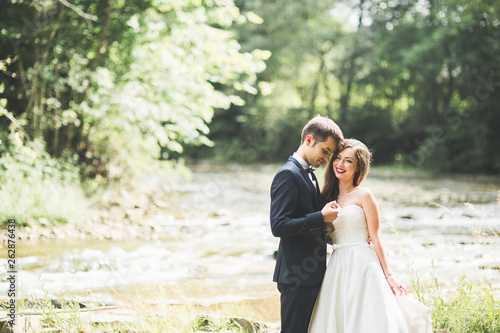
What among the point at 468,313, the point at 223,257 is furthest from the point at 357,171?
the point at 223,257

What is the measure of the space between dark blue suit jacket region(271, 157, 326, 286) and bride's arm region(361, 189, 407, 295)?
0.35 metres

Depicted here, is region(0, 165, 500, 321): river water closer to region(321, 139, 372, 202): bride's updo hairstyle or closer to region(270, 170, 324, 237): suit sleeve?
region(321, 139, 372, 202): bride's updo hairstyle

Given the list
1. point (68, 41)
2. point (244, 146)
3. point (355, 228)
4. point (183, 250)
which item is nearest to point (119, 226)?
point (183, 250)

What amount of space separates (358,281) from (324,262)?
0.25 meters

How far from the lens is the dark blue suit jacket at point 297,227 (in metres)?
2.94

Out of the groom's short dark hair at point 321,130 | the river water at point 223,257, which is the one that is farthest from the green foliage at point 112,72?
the groom's short dark hair at point 321,130

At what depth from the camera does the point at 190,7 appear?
→ 1113 centimetres

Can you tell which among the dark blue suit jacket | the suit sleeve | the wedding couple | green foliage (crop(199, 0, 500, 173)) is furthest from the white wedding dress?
green foliage (crop(199, 0, 500, 173))

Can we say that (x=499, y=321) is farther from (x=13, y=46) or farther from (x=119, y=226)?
(x=13, y=46)

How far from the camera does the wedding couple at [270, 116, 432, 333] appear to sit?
301 centimetres

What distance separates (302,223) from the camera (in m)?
2.92

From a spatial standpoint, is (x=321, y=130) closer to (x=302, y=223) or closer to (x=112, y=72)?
(x=302, y=223)

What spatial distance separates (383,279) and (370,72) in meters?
29.0

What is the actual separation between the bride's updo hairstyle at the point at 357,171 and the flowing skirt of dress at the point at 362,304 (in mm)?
514
